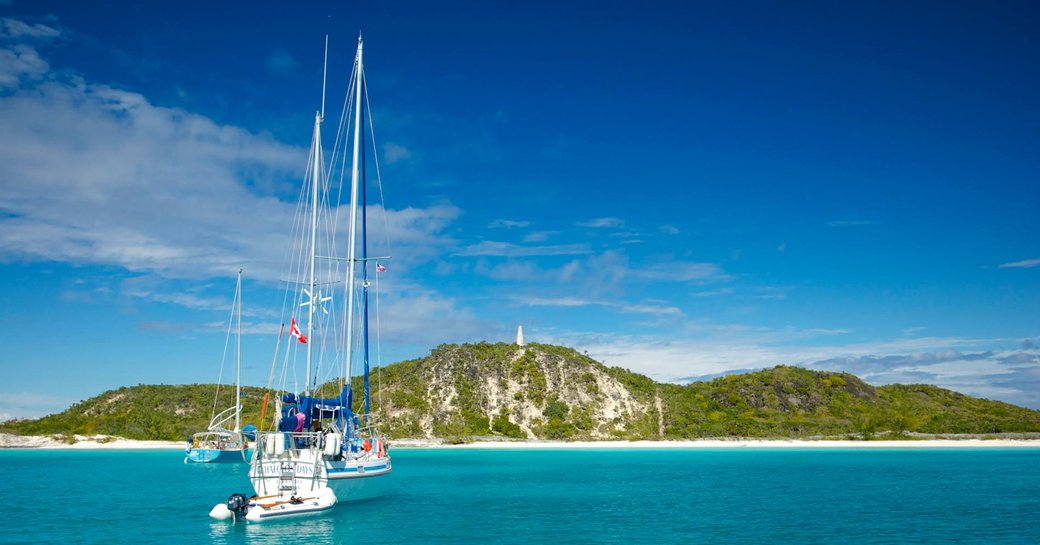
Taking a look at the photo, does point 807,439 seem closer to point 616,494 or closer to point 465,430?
point 465,430


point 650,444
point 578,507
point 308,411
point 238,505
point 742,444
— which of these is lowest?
point 742,444

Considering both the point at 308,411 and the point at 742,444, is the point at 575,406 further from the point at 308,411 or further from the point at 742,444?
the point at 308,411

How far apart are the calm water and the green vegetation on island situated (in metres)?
50.7

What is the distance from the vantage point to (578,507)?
39531 mm

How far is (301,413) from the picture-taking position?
3497 centimetres

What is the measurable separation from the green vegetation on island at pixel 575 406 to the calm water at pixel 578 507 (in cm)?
5070

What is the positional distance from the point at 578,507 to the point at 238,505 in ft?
57.9

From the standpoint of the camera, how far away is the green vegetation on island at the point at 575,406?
118250 mm

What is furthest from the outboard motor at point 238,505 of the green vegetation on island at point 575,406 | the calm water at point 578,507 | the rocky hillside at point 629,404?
the rocky hillside at point 629,404

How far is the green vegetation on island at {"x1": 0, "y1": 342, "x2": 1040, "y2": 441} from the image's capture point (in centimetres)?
11825

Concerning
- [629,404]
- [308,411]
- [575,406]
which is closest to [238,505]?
[308,411]

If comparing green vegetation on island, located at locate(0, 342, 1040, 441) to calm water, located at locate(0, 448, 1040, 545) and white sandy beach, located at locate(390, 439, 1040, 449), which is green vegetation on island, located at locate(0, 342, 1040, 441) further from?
calm water, located at locate(0, 448, 1040, 545)

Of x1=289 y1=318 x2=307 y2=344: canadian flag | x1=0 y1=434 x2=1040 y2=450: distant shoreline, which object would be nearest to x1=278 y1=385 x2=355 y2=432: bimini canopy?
x1=289 y1=318 x2=307 y2=344: canadian flag

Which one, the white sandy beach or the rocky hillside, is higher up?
the rocky hillside
